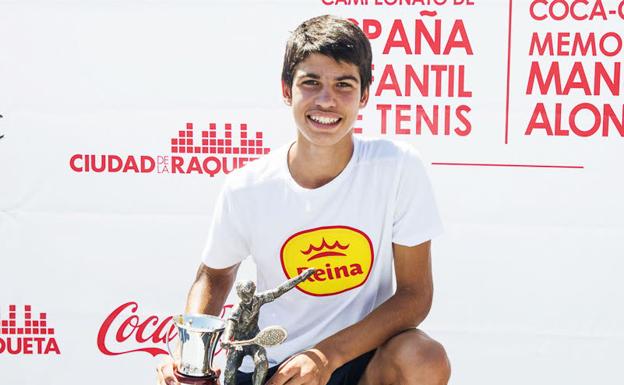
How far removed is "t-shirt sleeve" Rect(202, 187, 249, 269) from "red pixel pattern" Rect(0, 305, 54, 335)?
0.87m

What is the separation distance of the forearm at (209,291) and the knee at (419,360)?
431mm

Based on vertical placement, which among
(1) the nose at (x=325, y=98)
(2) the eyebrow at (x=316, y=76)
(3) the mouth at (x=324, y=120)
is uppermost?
(2) the eyebrow at (x=316, y=76)

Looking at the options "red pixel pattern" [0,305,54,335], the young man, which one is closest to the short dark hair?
the young man

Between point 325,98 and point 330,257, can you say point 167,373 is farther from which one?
point 325,98

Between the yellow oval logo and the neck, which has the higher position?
the neck

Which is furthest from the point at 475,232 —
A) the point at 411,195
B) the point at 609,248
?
the point at 411,195

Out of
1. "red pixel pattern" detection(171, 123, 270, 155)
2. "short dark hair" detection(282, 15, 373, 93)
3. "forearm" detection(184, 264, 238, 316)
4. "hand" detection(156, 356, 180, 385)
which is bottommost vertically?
"hand" detection(156, 356, 180, 385)

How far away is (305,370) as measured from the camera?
1.65 meters

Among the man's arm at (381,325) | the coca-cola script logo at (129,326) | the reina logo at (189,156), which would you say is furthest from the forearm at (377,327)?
the coca-cola script logo at (129,326)

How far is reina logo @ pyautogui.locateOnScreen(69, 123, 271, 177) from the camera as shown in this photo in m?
2.55

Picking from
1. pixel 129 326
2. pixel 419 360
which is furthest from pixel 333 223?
pixel 129 326

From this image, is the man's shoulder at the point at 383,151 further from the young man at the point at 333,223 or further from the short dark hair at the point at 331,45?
the short dark hair at the point at 331,45

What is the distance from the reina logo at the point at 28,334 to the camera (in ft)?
8.53

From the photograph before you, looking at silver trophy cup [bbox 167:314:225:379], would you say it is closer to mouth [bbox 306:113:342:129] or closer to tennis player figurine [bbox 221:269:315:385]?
tennis player figurine [bbox 221:269:315:385]
